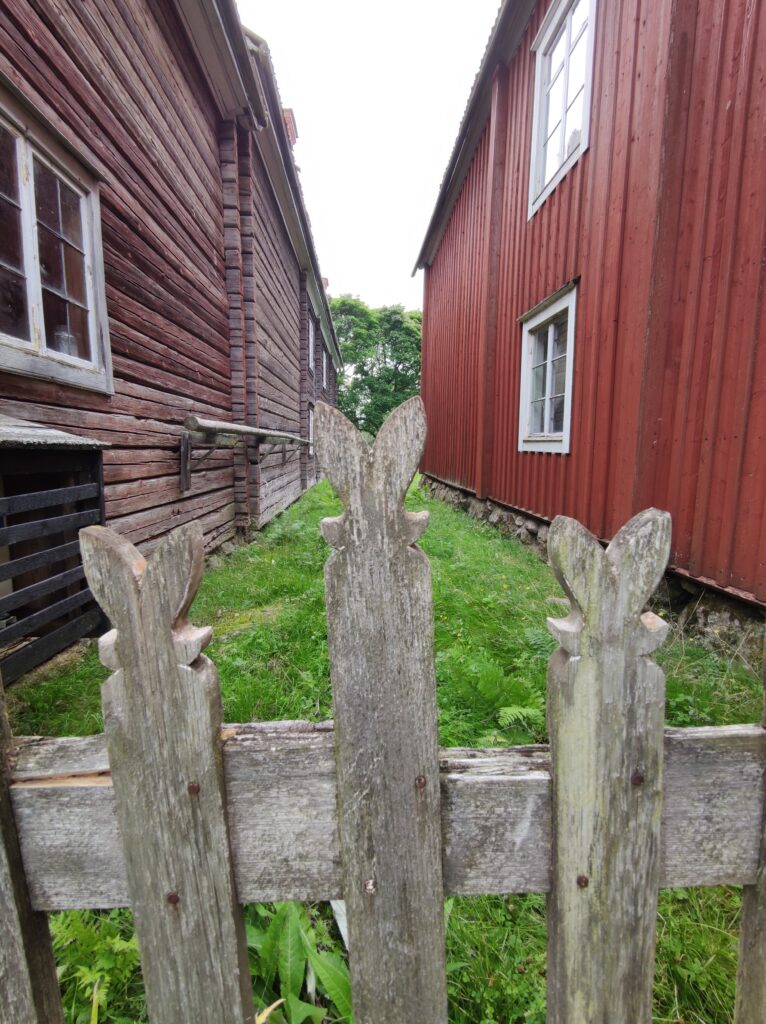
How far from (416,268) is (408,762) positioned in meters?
14.8

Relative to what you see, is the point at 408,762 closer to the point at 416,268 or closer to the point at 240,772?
the point at 240,772

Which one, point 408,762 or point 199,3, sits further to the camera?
point 199,3

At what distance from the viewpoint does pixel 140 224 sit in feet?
13.3

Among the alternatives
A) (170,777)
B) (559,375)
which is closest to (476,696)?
(170,777)

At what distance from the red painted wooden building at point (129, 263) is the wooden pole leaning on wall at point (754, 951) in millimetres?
2722

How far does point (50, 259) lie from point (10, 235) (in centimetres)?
31

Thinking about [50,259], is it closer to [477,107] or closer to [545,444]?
[545,444]

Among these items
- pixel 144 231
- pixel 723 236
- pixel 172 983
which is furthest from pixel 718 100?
pixel 172 983

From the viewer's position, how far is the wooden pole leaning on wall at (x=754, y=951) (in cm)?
82

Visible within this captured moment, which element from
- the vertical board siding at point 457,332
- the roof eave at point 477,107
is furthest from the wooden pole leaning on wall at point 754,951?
the roof eave at point 477,107

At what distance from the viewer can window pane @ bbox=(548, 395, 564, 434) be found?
220 inches

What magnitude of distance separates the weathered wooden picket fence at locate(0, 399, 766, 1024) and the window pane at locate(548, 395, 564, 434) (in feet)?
17.0

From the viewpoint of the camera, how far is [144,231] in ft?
13.5

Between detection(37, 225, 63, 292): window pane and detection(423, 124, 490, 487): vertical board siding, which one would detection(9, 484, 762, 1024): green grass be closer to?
detection(37, 225, 63, 292): window pane
